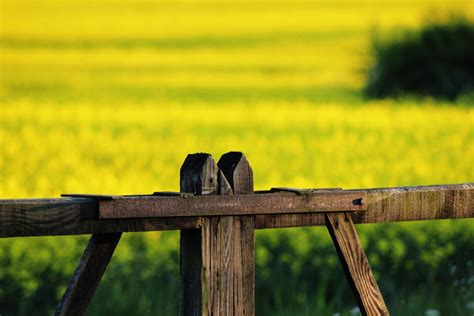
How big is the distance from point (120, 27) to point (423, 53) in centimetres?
2425

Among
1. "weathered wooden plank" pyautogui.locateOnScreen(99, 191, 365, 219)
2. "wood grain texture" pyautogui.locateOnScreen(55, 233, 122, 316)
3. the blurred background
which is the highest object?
the blurred background

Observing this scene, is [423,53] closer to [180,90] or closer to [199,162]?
[180,90]

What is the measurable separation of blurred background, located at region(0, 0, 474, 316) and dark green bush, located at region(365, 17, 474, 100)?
2.2 inches

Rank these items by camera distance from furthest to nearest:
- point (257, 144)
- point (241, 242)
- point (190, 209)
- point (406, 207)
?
point (257, 144) < point (406, 207) < point (241, 242) < point (190, 209)

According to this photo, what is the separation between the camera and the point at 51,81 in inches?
1120

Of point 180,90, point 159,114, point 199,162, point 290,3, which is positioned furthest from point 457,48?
point 290,3

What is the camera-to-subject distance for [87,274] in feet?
13.3

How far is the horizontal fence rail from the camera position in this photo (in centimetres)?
384

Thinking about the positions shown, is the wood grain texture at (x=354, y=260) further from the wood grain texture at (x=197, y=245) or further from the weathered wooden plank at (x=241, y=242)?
the wood grain texture at (x=197, y=245)

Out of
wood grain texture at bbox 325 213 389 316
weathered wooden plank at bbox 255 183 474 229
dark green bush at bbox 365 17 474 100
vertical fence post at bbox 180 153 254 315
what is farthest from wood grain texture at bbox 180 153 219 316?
dark green bush at bbox 365 17 474 100

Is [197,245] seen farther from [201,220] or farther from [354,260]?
[354,260]

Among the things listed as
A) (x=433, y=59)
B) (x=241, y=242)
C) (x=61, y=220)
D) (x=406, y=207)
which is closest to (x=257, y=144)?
(x=433, y=59)

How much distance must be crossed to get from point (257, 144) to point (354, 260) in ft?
33.8

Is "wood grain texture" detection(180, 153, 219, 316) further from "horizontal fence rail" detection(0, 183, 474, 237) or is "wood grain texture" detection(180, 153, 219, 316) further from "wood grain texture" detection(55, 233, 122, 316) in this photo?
"wood grain texture" detection(55, 233, 122, 316)
